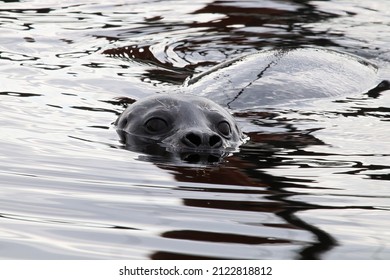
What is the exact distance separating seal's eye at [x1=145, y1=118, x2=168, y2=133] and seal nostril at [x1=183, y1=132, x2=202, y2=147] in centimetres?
33

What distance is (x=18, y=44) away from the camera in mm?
10586

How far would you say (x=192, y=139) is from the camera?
6.88 m

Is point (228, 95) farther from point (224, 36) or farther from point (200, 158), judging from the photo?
point (224, 36)

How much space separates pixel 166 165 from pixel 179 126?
714mm

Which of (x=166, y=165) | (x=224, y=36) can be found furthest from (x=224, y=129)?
(x=224, y=36)

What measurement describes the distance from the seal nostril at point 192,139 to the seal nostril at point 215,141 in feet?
0.27

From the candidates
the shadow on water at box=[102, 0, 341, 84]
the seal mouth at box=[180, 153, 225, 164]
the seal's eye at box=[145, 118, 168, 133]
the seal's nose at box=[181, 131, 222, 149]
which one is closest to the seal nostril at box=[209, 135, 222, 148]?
the seal's nose at box=[181, 131, 222, 149]

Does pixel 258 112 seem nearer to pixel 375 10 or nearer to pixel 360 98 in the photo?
pixel 360 98

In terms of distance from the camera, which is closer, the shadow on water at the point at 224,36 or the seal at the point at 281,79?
the seal at the point at 281,79

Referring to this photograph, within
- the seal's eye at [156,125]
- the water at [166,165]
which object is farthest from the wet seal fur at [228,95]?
Result: the water at [166,165]

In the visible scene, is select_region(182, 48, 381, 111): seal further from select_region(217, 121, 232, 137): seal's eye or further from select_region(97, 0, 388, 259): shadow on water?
select_region(217, 121, 232, 137): seal's eye

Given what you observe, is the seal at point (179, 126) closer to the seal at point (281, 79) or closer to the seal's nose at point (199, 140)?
the seal's nose at point (199, 140)

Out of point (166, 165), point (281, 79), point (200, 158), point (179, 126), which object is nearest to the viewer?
point (166, 165)

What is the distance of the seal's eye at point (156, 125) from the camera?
7184 millimetres
